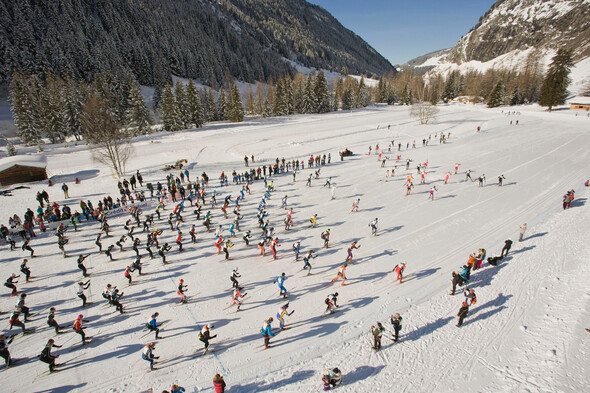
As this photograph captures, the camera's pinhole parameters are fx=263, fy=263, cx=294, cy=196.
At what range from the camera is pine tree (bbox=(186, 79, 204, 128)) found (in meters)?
51.2

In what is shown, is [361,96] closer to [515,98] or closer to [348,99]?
[348,99]

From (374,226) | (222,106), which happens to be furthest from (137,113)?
(374,226)

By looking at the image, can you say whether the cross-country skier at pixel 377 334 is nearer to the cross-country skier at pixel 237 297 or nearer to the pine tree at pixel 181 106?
the cross-country skier at pixel 237 297

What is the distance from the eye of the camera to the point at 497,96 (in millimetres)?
75188

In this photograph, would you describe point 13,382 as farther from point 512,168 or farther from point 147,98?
point 147,98

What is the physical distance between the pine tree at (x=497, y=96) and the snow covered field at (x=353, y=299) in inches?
2546

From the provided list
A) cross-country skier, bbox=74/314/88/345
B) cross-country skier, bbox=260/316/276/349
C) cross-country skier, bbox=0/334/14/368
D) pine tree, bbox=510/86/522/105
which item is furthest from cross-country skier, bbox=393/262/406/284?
pine tree, bbox=510/86/522/105

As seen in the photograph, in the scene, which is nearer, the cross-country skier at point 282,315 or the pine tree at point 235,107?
the cross-country skier at point 282,315

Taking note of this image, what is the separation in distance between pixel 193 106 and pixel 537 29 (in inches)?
8852

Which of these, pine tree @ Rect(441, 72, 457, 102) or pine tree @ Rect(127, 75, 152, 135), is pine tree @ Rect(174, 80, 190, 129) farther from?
pine tree @ Rect(441, 72, 457, 102)

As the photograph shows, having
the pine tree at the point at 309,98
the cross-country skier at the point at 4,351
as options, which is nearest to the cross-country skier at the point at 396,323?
the cross-country skier at the point at 4,351

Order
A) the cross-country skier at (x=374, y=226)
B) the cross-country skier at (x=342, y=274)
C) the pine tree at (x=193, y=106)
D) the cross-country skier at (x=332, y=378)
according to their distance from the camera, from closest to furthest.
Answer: the cross-country skier at (x=332, y=378), the cross-country skier at (x=342, y=274), the cross-country skier at (x=374, y=226), the pine tree at (x=193, y=106)

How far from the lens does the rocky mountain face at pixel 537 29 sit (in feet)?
454

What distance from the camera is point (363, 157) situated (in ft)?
111
